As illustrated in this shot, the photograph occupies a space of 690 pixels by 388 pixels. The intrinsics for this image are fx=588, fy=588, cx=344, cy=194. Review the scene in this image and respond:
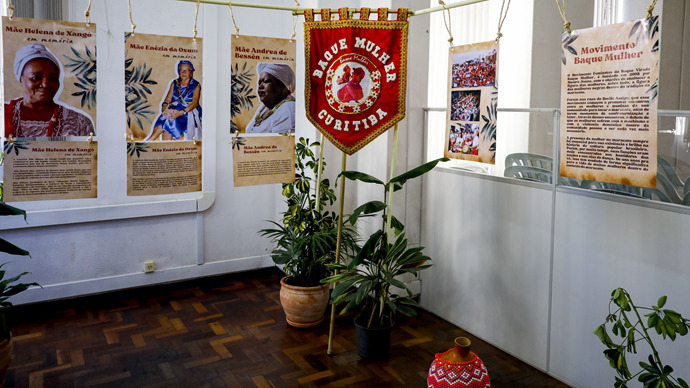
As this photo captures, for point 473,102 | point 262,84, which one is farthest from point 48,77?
point 473,102

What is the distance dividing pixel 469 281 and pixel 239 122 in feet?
6.11

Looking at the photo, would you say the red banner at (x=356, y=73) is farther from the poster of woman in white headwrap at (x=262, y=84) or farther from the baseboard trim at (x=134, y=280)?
the baseboard trim at (x=134, y=280)

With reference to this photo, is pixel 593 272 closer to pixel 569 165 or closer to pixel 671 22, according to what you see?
pixel 569 165

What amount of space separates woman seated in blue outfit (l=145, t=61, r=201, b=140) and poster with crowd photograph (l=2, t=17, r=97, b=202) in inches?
14.1

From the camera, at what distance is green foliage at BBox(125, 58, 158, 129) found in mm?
3104

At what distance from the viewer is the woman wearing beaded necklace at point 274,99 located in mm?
3465

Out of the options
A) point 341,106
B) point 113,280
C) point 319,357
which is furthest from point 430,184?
point 113,280

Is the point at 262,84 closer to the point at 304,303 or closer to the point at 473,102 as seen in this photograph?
the point at 473,102

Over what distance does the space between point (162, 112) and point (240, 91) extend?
0.46 m

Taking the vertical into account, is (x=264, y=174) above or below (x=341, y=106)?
below

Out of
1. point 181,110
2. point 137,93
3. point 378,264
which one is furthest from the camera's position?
point 378,264

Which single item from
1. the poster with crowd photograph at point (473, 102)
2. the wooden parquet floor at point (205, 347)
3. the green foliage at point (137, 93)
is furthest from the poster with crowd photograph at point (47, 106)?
the poster with crowd photograph at point (473, 102)

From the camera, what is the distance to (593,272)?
310cm

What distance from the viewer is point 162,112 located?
3.23 m
